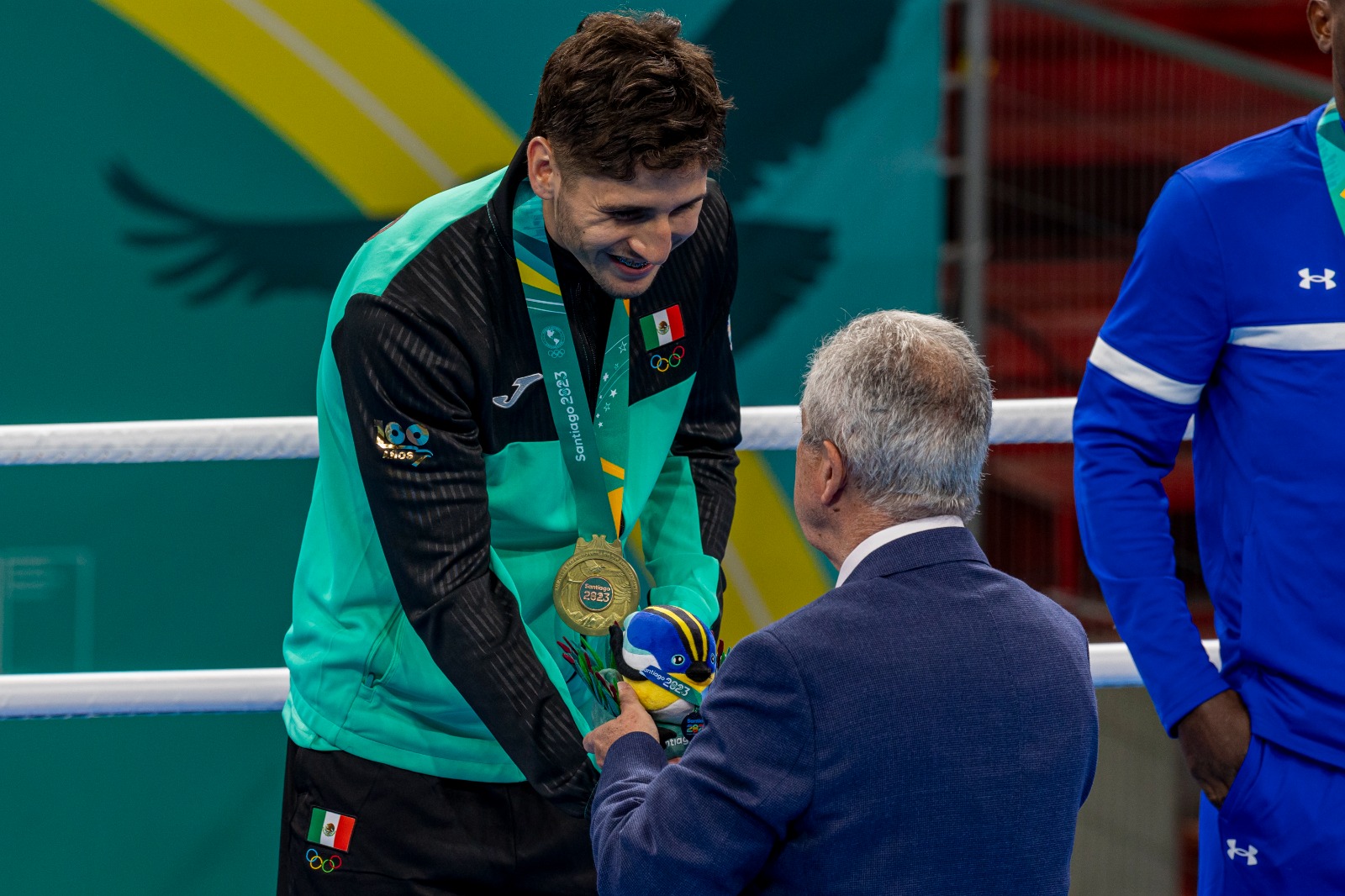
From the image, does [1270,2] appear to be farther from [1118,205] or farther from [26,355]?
[26,355]

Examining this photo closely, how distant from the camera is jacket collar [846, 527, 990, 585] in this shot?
137cm

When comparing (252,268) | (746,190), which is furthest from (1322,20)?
(252,268)

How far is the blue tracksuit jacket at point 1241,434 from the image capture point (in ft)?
5.63

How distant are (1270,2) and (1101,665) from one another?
4.84 m

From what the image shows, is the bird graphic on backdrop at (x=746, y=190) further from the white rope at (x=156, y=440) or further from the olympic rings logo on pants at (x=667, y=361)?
the olympic rings logo on pants at (x=667, y=361)

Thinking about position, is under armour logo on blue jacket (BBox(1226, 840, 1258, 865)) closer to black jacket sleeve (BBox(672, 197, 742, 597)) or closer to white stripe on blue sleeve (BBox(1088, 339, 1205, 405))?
white stripe on blue sleeve (BBox(1088, 339, 1205, 405))

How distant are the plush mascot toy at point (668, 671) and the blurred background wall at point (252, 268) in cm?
197

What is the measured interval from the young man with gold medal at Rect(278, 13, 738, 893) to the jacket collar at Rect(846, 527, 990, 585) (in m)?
0.39

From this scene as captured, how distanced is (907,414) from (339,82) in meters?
2.48

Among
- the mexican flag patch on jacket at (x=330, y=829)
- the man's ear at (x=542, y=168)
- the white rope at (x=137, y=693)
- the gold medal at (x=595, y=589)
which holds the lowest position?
the white rope at (x=137, y=693)

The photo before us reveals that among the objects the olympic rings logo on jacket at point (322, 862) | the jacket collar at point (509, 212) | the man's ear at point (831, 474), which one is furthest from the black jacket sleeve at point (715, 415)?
the olympic rings logo on jacket at point (322, 862)

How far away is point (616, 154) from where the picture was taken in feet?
4.90

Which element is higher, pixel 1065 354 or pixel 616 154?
pixel 616 154

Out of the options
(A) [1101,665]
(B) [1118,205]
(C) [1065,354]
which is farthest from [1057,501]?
(A) [1101,665]
